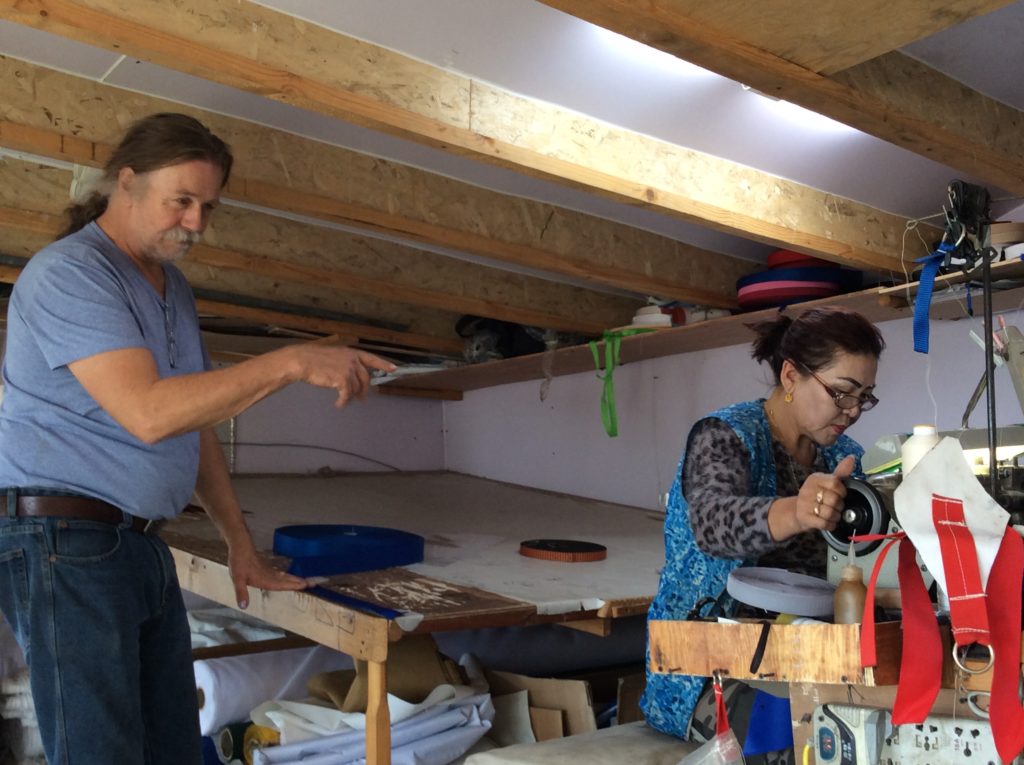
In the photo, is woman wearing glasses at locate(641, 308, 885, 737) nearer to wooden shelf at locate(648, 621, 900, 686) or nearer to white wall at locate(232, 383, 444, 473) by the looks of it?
wooden shelf at locate(648, 621, 900, 686)

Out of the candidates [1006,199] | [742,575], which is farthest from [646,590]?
[1006,199]

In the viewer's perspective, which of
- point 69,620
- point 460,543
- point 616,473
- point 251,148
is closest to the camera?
point 69,620

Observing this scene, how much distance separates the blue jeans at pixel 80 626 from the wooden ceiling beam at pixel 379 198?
5.87 feet

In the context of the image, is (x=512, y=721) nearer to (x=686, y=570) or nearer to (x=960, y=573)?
(x=686, y=570)

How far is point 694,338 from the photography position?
4543 mm

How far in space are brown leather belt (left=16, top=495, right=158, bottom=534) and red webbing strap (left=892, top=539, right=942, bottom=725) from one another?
128 cm

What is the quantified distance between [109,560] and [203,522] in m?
2.50

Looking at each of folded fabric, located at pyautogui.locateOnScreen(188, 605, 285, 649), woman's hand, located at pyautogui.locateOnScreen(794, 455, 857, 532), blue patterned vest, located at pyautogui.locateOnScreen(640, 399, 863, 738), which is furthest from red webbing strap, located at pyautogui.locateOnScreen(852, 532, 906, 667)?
folded fabric, located at pyautogui.locateOnScreen(188, 605, 285, 649)

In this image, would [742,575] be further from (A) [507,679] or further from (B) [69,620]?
(A) [507,679]

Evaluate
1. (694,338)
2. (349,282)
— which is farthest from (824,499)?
(349,282)

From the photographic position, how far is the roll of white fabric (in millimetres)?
3107

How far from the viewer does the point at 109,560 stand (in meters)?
1.70

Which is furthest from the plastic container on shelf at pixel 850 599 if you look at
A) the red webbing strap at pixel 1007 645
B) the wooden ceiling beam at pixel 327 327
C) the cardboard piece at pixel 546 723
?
the wooden ceiling beam at pixel 327 327

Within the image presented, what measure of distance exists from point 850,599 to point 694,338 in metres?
3.42
